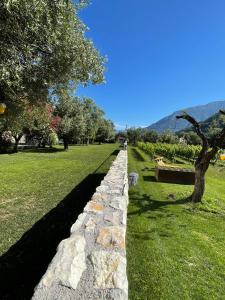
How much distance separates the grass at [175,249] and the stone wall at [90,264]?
2.14ft

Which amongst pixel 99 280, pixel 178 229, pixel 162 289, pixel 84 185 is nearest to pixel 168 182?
pixel 84 185

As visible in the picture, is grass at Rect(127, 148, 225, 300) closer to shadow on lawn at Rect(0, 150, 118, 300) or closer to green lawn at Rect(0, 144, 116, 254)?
shadow on lawn at Rect(0, 150, 118, 300)

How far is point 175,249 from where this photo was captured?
4832mm

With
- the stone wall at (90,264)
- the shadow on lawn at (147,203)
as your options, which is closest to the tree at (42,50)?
the stone wall at (90,264)

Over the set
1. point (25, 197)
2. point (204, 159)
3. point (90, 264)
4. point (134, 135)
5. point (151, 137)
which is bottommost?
point (25, 197)

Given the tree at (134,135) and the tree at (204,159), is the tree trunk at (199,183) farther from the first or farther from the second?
the tree at (134,135)

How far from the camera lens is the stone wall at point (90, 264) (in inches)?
99.5

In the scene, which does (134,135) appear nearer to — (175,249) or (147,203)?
(147,203)

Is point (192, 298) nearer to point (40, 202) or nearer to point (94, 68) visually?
point (40, 202)

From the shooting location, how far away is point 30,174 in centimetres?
1144

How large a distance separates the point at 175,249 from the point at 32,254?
263 cm

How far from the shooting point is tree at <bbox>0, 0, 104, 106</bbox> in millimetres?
5106

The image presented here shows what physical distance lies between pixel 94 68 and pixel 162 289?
6.36m

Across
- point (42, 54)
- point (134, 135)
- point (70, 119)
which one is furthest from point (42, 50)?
point (134, 135)
